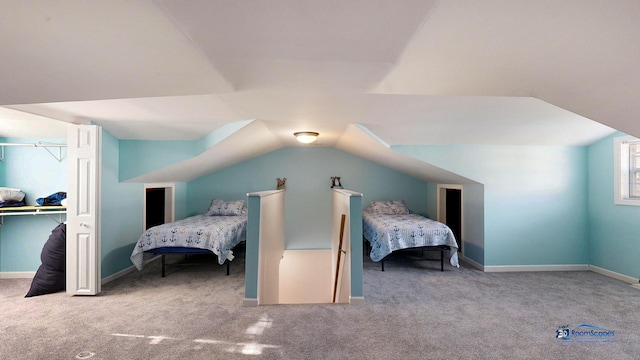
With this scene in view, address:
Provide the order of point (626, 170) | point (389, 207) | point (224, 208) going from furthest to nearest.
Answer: point (389, 207) → point (224, 208) → point (626, 170)

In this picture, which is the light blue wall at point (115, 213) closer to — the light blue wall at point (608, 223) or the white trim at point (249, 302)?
the white trim at point (249, 302)

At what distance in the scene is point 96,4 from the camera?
1000mm

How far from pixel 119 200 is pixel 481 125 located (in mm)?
4653

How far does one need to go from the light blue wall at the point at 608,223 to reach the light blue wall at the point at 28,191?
23.7ft

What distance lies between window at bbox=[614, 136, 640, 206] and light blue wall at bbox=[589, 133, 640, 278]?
0.07 metres

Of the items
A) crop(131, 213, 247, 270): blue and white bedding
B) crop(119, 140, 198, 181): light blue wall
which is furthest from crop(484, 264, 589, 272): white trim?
crop(119, 140, 198, 181): light blue wall

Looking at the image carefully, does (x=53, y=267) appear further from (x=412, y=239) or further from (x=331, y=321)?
(x=412, y=239)

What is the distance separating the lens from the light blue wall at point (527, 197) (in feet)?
13.2

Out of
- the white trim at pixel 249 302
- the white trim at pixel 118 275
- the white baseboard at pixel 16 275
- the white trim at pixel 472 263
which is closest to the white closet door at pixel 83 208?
the white trim at pixel 118 275

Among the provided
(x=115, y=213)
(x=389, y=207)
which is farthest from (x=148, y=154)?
(x=389, y=207)

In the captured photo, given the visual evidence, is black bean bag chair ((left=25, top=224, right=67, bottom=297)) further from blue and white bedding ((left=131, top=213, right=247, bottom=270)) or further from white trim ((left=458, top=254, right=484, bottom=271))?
white trim ((left=458, top=254, right=484, bottom=271))

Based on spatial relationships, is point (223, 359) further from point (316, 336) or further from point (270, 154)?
point (270, 154)
